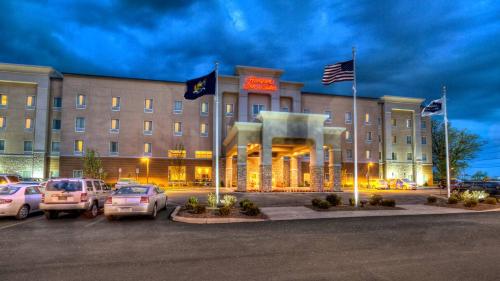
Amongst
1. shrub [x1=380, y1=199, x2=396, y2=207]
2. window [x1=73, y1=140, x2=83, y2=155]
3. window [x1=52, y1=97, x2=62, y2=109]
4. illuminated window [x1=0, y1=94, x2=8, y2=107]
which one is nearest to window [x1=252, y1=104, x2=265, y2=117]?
window [x1=73, y1=140, x2=83, y2=155]

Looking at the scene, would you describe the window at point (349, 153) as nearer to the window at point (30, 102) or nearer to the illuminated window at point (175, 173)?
the illuminated window at point (175, 173)

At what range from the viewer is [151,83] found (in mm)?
48875

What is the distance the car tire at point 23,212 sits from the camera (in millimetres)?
14465

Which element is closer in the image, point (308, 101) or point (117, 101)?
point (117, 101)

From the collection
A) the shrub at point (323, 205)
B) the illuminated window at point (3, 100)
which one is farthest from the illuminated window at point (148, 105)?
the shrub at point (323, 205)

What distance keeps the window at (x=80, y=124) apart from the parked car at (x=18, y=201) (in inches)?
1303

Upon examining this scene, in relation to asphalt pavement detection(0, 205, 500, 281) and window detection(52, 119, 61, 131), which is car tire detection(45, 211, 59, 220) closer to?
asphalt pavement detection(0, 205, 500, 281)

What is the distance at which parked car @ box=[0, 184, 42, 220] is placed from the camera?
551 inches

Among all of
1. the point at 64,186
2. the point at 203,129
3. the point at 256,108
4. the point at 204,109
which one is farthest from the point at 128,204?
the point at 256,108

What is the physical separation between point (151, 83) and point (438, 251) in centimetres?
4617

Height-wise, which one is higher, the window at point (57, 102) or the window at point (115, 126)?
the window at point (57, 102)

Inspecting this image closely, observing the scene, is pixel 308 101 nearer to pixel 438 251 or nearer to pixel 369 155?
pixel 369 155

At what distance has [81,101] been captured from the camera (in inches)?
1829

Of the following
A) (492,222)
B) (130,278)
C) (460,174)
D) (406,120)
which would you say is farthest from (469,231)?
(460,174)
